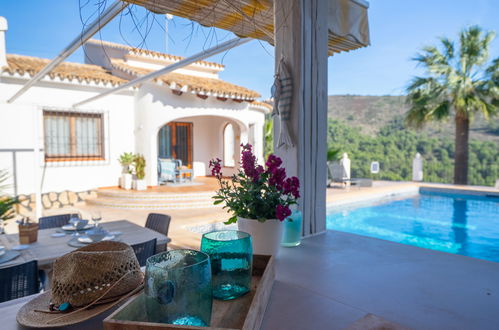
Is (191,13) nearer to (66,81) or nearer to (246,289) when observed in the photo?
(246,289)

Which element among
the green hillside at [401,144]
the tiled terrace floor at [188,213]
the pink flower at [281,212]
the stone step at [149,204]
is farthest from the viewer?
the green hillside at [401,144]

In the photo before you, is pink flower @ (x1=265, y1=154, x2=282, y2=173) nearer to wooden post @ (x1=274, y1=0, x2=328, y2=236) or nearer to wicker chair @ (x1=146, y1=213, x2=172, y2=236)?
wooden post @ (x1=274, y1=0, x2=328, y2=236)

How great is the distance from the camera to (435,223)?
720 cm

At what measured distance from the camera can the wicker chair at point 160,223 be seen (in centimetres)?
362

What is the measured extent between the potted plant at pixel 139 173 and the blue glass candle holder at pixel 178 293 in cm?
887

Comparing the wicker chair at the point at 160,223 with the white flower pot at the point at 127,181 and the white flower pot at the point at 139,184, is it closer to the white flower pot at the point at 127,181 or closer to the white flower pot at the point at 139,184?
the white flower pot at the point at 139,184

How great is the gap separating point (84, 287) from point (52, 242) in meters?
2.25

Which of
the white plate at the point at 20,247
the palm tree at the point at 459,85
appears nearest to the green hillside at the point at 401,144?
the palm tree at the point at 459,85

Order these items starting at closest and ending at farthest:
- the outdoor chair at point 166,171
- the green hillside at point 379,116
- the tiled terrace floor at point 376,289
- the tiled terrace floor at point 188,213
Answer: the tiled terrace floor at point 376,289, the tiled terrace floor at point 188,213, the outdoor chair at point 166,171, the green hillside at point 379,116

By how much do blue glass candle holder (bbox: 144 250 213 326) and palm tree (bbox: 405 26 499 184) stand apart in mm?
12468

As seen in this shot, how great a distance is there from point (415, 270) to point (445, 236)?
5064mm

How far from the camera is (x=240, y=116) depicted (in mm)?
11500

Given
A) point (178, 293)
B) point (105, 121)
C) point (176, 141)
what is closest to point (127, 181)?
point (105, 121)

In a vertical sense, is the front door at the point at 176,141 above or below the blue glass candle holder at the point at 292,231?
above
